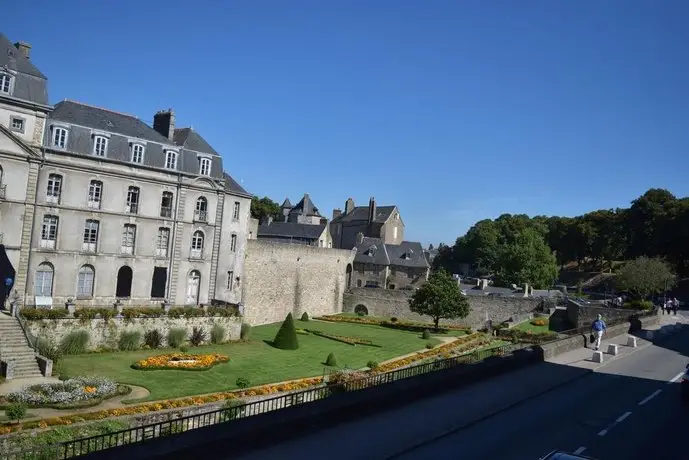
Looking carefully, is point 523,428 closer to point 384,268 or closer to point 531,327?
point 531,327

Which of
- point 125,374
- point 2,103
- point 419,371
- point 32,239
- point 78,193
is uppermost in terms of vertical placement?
point 2,103

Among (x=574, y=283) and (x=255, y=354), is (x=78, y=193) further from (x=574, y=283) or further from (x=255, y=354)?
(x=574, y=283)

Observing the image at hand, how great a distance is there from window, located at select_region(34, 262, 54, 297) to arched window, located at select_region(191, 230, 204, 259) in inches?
332

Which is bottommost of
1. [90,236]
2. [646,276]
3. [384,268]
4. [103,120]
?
[384,268]

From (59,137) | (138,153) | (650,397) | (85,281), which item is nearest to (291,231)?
(138,153)

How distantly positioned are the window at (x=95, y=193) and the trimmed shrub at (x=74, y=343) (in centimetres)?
747

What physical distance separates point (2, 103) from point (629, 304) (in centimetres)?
4452

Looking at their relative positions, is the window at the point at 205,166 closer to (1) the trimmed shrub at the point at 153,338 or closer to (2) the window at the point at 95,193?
(2) the window at the point at 95,193

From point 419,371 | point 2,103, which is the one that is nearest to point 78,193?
point 2,103

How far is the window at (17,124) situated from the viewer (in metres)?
27.8

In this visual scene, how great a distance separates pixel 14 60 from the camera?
28.1 meters

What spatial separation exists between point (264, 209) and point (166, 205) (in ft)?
175

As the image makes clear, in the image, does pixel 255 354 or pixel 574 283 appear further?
pixel 574 283

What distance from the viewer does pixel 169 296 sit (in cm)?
3500
